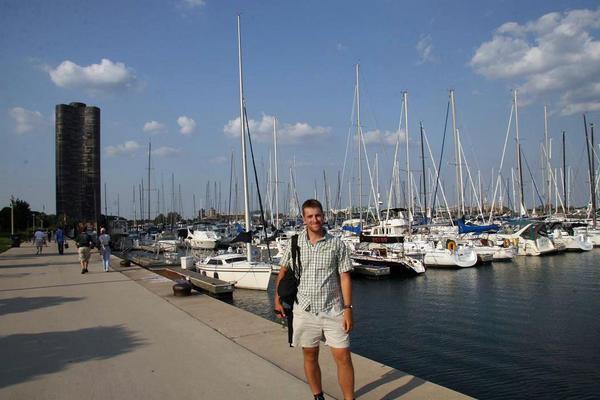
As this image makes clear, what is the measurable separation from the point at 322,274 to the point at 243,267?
18.0m

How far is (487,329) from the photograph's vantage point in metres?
14.2

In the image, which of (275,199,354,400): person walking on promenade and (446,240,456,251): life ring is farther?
(446,240,456,251): life ring

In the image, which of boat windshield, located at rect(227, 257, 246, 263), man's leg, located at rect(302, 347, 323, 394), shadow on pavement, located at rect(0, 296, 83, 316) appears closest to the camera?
man's leg, located at rect(302, 347, 323, 394)

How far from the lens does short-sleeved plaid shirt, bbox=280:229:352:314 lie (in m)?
4.27

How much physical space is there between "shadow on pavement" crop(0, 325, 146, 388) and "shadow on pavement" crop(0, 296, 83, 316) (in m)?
3.03

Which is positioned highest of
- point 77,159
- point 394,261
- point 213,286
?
point 77,159

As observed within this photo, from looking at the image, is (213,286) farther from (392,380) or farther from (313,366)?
(313,366)

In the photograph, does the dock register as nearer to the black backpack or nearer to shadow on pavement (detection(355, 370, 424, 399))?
shadow on pavement (detection(355, 370, 424, 399))

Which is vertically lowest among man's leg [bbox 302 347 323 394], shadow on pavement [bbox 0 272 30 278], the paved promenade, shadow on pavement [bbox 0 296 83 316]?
the paved promenade

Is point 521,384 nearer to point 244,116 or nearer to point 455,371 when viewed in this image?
point 455,371

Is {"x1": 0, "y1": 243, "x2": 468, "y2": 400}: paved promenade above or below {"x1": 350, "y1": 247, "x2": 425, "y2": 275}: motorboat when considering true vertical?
above

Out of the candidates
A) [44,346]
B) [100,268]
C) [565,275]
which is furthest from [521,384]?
[565,275]

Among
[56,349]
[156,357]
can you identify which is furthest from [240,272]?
[156,357]

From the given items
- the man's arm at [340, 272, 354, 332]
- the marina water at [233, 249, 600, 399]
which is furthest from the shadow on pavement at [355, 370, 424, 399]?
the marina water at [233, 249, 600, 399]
